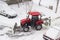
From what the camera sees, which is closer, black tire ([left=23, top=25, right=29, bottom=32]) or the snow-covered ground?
the snow-covered ground

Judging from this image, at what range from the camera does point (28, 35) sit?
16.6 meters

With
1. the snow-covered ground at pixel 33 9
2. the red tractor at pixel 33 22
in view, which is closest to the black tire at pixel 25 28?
the red tractor at pixel 33 22

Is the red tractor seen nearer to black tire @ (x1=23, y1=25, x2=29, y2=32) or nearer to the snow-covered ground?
black tire @ (x1=23, y1=25, x2=29, y2=32)

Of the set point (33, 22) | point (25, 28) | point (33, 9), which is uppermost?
point (33, 9)

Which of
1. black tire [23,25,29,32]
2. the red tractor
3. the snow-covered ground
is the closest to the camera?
the snow-covered ground

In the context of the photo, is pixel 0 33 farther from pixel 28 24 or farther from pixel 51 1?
pixel 51 1

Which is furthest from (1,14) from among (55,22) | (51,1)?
(51,1)

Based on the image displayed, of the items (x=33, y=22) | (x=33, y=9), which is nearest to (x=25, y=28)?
(x=33, y=22)

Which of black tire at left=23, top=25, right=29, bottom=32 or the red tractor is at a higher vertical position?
the red tractor

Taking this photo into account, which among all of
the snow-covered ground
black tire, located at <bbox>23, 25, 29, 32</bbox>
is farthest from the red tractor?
the snow-covered ground

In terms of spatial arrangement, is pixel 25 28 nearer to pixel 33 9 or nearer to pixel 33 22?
pixel 33 22

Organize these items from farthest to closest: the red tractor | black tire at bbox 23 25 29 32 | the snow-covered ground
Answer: the red tractor, black tire at bbox 23 25 29 32, the snow-covered ground

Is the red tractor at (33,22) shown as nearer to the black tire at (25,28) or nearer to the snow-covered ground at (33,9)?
the black tire at (25,28)

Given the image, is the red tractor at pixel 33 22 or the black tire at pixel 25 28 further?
the red tractor at pixel 33 22
